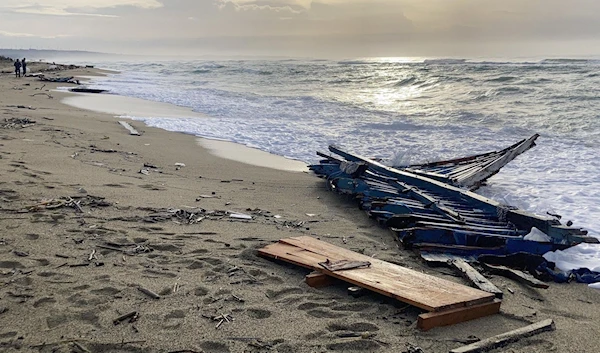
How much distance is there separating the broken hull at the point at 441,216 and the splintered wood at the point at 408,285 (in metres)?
1.10

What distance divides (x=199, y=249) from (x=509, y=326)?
3024mm

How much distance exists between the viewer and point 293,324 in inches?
152

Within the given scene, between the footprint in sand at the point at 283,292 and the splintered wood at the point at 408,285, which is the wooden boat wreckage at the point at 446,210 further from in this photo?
the footprint in sand at the point at 283,292

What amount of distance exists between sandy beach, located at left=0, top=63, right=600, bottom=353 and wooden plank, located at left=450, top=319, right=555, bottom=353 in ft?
0.20

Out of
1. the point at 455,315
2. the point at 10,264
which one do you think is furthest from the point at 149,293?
the point at 455,315

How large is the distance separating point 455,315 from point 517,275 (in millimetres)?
1466

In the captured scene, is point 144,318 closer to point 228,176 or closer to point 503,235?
point 503,235

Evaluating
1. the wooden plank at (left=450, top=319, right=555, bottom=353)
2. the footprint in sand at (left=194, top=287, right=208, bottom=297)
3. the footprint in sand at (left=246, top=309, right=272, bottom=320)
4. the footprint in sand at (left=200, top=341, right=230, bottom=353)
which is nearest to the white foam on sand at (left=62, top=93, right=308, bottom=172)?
the footprint in sand at (left=194, top=287, right=208, bottom=297)

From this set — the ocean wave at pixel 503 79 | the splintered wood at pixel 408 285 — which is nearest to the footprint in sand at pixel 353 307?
the splintered wood at pixel 408 285

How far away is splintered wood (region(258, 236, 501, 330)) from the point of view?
3.88 metres

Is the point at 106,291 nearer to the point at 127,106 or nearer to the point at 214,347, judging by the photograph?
the point at 214,347

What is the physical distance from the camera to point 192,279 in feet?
15.0

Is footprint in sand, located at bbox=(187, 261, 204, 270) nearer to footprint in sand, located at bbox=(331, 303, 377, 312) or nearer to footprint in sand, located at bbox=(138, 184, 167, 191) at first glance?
footprint in sand, located at bbox=(331, 303, 377, 312)

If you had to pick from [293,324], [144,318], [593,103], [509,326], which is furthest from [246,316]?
[593,103]
